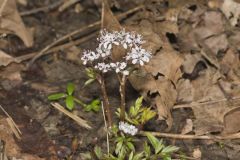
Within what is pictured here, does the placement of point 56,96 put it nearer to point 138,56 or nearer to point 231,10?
point 138,56

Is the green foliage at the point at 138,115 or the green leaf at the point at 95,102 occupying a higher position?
the green leaf at the point at 95,102

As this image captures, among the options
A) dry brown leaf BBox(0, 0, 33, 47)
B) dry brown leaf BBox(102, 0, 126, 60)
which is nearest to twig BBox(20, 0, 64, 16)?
dry brown leaf BBox(0, 0, 33, 47)

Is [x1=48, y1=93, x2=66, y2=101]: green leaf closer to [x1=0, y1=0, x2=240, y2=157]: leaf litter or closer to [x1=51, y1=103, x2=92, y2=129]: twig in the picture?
[x1=51, y1=103, x2=92, y2=129]: twig

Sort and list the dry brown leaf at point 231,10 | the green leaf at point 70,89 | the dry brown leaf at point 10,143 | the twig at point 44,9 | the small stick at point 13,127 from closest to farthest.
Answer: the dry brown leaf at point 10,143 < the small stick at point 13,127 < the green leaf at point 70,89 < the dry brown leaf at point 231,10 < the twig at point 44,9

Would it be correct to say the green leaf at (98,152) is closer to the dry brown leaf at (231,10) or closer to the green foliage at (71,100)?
the green foliage at (71,100)

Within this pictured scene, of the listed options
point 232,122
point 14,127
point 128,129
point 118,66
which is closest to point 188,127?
point 232,122

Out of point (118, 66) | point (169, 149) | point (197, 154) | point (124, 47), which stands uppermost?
point (124, 47)

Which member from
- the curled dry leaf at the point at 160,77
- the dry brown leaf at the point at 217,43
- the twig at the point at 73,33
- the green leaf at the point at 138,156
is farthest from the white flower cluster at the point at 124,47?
the dry brown leaf at the point at 217,43
